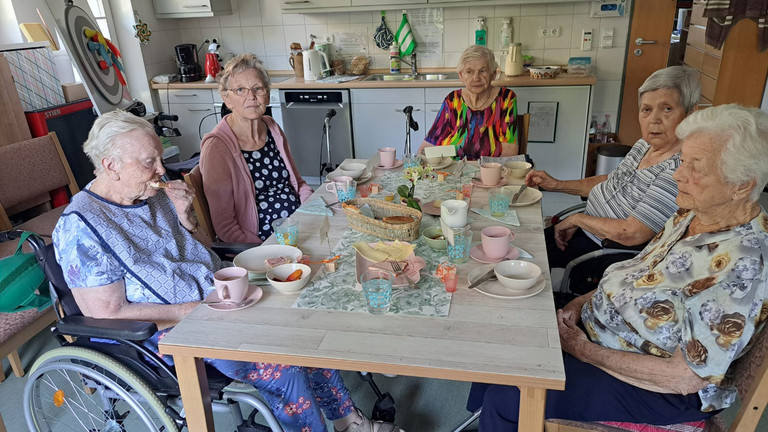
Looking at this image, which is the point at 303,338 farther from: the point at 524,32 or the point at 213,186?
the point at 524,32

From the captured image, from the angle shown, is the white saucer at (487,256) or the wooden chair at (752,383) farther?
the white saucer at (487,256)

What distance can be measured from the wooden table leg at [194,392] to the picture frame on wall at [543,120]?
3.23 metres

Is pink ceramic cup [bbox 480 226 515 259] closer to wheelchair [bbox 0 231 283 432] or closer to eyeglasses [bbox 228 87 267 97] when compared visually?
wheelchair [bbox 0 231 283 432]

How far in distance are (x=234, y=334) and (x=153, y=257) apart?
0.52m

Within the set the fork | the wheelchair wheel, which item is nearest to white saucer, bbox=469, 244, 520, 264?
the fork

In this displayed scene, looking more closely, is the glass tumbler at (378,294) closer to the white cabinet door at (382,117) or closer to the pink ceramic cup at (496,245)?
the pink ceramic cup at (496,245)

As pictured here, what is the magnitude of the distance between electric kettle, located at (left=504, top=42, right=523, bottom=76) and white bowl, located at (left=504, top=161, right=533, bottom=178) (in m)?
1.86

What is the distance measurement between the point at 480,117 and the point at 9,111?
2.59 meters

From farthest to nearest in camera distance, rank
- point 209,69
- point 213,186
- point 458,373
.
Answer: point 209,69
point 213,186
point 458,373

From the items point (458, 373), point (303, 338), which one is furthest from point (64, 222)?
point (458, 373)

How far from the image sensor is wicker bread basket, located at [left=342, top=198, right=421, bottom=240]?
1631 mm

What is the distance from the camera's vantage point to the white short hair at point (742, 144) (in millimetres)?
1183

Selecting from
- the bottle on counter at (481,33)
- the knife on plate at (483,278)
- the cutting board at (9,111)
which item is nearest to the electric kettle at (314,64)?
the bottle on counter at (481,33)

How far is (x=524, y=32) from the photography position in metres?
4.14
